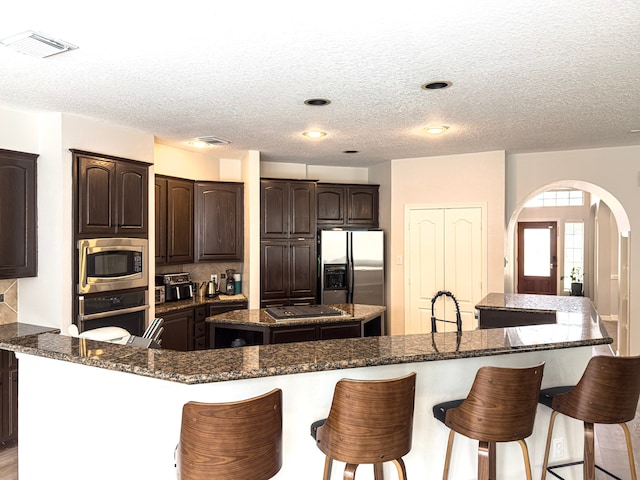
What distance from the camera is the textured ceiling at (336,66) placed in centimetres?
224

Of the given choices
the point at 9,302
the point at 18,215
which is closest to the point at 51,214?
the point at 18,215

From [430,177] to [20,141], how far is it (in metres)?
4.49

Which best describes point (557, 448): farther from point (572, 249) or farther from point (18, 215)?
point (572, 249)

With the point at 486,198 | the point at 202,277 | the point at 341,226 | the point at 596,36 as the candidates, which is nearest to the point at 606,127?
the point at 486,198

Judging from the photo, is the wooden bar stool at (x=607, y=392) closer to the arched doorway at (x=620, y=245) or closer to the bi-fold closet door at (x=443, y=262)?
the bi-fold closet door at (x=443, y=262)

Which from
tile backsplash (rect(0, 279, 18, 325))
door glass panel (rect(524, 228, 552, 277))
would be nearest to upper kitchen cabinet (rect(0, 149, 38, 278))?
tile backsplash (rect(0, 279, 18, 325))

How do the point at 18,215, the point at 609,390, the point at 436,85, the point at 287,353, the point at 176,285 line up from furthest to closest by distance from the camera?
the point at 176,285 < the point at 18,215 < the point at 436,85 < the point at 609,390 < the point at 287,353

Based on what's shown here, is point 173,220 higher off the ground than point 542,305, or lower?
higher

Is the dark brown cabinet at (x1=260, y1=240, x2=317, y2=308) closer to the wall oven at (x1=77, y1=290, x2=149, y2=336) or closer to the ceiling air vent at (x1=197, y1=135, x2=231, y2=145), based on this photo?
the ceiling air vent at (x1=197, y1=135, x2=231, y2=145)

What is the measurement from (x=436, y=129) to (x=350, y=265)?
7.49 ft

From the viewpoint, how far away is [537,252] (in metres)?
12.1

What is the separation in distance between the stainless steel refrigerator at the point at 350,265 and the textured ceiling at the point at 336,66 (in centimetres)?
181

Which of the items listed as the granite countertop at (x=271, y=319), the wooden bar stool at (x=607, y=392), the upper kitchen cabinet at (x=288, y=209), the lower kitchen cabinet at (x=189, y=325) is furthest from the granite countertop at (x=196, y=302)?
the wooden bar stool at (x=607, y=392)

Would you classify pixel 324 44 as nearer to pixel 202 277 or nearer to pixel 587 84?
pixel 587 84
